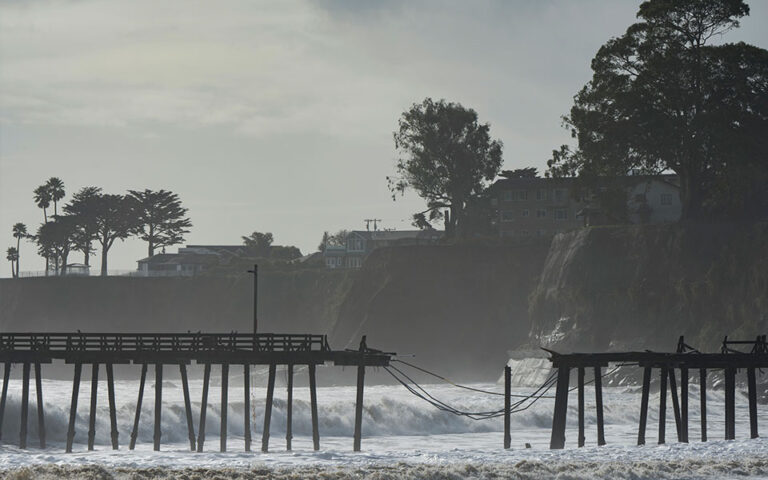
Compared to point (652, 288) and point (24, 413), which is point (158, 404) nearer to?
point (24, 413)

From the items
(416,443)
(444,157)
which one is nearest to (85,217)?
(444,157)

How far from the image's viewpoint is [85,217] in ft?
625

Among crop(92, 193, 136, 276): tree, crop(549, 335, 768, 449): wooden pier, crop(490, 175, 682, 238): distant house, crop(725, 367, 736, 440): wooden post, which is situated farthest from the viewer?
crop(92, 193, 136, 276): tree

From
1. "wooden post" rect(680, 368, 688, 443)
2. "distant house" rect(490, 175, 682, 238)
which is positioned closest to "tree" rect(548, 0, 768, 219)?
"distant house" rect(490, 175, 682, 238)

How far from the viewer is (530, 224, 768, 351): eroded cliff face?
321 ft

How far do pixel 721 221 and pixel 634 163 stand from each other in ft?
29.9

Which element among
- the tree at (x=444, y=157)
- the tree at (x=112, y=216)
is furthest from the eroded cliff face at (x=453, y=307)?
the tree at (x=112, y=216)

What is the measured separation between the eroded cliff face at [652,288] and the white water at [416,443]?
856 centimetres

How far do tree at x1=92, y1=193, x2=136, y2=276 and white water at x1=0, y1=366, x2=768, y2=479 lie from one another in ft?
292

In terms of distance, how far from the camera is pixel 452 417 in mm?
73438

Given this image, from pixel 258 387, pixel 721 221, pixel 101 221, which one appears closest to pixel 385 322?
pixel 258 387

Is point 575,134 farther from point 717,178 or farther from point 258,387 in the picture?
point 258,387

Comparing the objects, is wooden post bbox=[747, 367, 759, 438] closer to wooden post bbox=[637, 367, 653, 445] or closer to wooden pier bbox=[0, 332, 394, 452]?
wooden post bbox=[637, 367, 653, 445]

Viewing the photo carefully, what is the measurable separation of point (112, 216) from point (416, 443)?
136 meters
